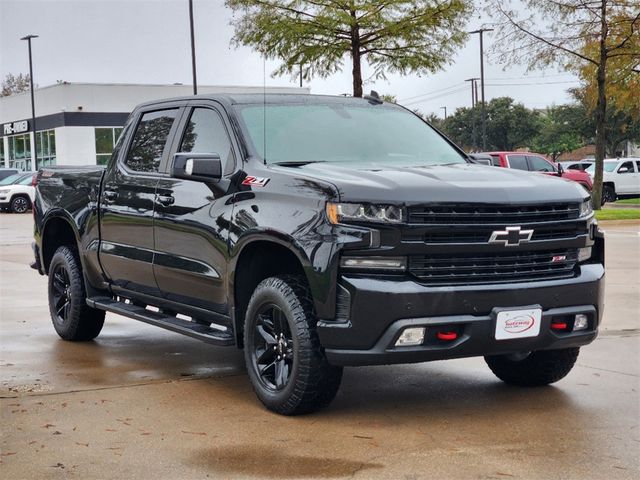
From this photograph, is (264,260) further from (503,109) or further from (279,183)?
(503,109)

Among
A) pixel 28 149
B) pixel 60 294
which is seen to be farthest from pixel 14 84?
pixel 60 294

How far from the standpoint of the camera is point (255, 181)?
616 centimetres

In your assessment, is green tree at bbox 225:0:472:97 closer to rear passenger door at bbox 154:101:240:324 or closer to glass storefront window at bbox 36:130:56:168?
rear passenger door at bbox 154:101:240:324

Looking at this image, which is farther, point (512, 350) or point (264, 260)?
point (264, 260)

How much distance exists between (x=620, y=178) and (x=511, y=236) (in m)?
33.2

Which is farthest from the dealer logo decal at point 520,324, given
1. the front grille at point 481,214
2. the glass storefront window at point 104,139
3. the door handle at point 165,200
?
the glass storefront window at point 104,139

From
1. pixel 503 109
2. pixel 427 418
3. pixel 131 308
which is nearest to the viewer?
pixel 427 418

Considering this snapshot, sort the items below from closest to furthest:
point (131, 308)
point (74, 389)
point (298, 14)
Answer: point (74, 389)
point (131, 308)
point (298, 14)

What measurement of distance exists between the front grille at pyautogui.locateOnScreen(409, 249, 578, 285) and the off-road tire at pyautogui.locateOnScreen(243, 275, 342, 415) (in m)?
0.66

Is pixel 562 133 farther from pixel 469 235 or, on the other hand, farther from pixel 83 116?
pixel 469 235

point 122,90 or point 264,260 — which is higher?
point 122,90

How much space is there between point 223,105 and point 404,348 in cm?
229

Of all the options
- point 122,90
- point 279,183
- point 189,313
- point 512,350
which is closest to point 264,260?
point 279,183

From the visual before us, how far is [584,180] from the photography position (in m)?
31.6
